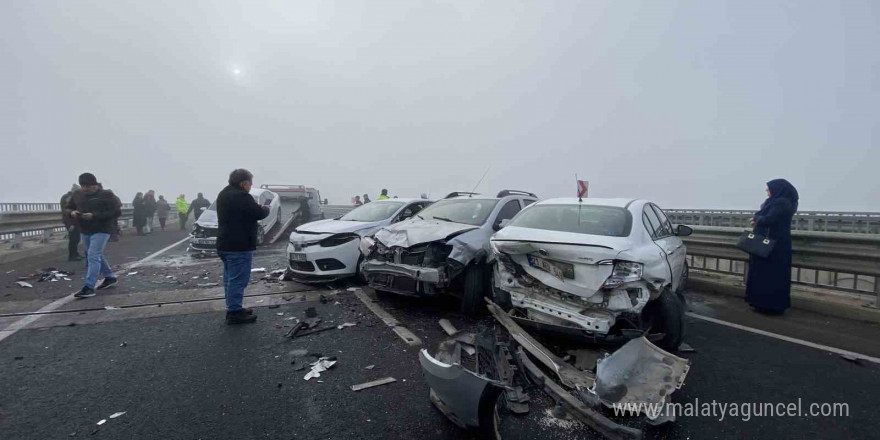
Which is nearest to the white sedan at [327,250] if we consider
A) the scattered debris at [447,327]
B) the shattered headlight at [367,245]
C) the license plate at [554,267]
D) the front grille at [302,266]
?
the front grille at [302,266]

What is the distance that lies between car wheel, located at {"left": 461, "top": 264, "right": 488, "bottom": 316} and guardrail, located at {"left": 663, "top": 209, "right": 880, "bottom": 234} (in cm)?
1116

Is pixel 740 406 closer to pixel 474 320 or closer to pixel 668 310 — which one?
pixel 668 310

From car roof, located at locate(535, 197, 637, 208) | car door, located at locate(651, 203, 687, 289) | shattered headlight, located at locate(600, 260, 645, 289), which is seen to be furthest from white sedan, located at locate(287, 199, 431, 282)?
car door, located at locate(651, 203, 687, 289)

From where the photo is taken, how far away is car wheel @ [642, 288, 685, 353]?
350 cm

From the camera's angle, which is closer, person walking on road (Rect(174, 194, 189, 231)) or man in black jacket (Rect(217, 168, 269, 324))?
man in black jacket (Rect(217, 168, 269, 324))

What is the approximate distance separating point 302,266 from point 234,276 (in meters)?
1.71

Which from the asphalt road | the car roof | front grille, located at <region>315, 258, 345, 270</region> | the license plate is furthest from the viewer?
front grille, located at <region>315, 258, 345, 270</region>

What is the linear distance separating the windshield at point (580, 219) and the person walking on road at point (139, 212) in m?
15.1

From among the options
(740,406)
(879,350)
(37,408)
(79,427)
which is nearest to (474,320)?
(740,406)

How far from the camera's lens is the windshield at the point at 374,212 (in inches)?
275

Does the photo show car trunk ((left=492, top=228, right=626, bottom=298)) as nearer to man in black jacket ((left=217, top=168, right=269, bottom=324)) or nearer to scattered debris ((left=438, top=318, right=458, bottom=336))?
scattered debris ((left=438, top=318, right=458, bottom=336))

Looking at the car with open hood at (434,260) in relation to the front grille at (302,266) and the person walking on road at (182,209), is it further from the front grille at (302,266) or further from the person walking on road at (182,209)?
the person walking on road at (182,209)

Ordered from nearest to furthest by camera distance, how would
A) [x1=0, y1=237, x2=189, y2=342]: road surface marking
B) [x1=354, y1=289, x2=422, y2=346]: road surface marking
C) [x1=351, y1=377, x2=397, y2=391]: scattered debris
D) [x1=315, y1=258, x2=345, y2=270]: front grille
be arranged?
[x1=351, y1=377, x2=397, y2=391]: scattered debris
[x1=354, y1=289, x2=422, y2=346]: road surface marking
[x1=0, y1=237, x2=189, y2=342]: road surface marking
[x1=315, y1=258, x2=345, y2=270]: front grille

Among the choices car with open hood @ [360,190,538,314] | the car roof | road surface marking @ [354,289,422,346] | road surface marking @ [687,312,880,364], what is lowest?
road surface marking @ [687,312,880,364]
